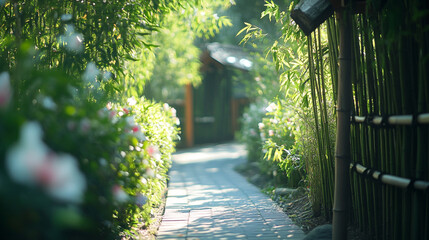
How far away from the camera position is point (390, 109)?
2.95 m

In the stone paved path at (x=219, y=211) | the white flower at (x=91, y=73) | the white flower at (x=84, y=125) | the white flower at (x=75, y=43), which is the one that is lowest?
the stone paved path at (x=219, y=211)

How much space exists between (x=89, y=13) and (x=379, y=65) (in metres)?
2.35

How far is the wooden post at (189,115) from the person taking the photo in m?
13.3

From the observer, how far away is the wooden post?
13.3 meters

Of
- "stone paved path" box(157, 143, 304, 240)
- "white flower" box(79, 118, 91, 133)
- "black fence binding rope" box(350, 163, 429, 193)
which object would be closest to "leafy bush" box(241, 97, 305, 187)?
"stone paved path" box(157, 143, 304, 240)

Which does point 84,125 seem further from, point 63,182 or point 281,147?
point 281,147

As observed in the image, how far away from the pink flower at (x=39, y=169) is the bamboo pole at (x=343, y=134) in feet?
7.20

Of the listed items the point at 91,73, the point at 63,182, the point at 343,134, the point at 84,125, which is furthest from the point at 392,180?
the point at 91,73

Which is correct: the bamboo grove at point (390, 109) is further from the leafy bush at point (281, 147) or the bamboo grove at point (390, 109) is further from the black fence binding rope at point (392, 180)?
the leafy bush at point (281, 147)

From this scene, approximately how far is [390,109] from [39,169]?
2.22 metres

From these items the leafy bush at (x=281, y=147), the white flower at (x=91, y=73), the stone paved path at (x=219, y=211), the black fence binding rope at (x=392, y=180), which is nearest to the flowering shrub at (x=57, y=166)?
the white flower at (x=91, y=73)

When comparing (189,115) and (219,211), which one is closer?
(219,211)

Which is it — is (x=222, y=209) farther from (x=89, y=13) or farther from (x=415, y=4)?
(x=415, y=4)

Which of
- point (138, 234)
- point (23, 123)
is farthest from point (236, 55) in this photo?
point (23, 123)
